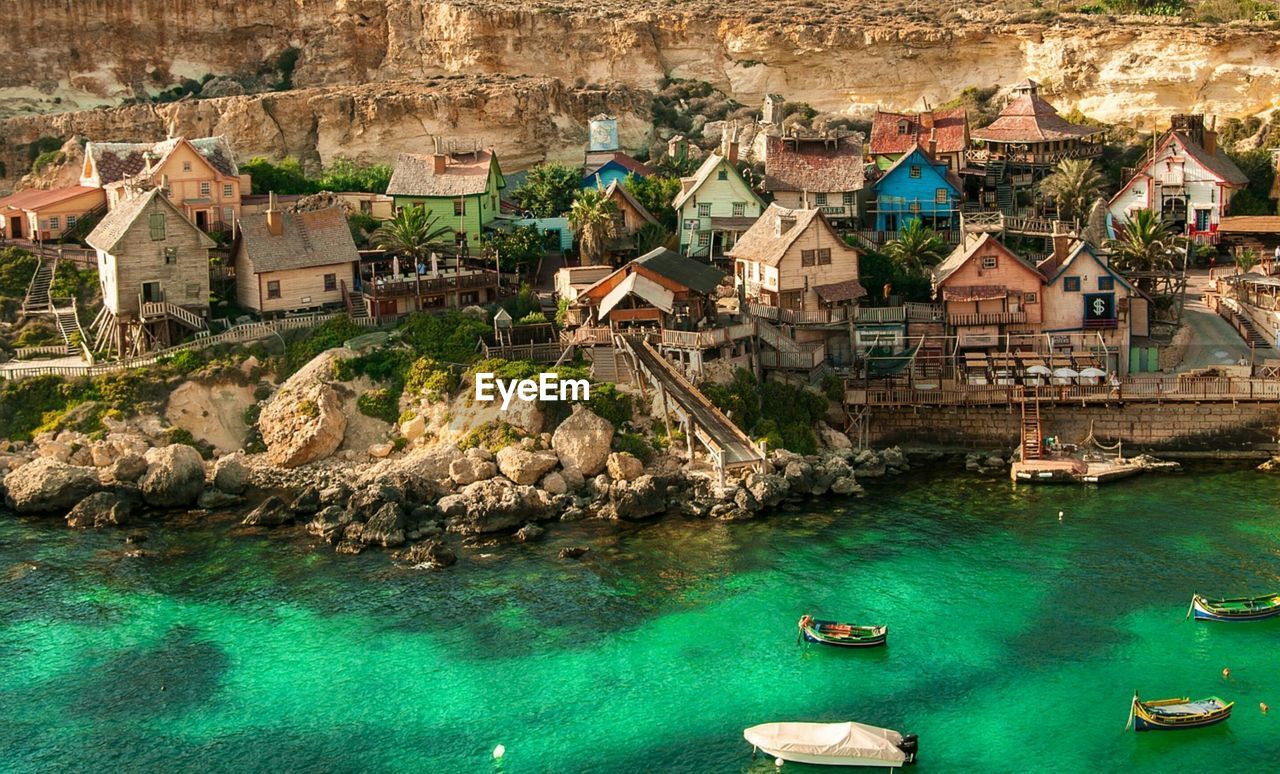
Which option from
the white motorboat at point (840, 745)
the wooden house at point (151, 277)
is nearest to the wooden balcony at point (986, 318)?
the white motorboat at point (840, 745)

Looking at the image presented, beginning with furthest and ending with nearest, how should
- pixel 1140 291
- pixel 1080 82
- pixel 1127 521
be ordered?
pixel 1080 82
pixel 1140 291
pixel 1127 521

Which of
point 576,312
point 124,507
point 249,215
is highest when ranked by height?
point 249,215

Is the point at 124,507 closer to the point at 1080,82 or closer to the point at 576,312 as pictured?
the point at 576,312

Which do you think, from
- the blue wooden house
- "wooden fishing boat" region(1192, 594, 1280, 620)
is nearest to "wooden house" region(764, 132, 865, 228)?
the blue wooden house

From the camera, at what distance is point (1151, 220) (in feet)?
258

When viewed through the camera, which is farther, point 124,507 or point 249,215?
point 249,215

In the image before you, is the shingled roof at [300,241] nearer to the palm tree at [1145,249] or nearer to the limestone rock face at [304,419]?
the limestone rock face at [304,419]

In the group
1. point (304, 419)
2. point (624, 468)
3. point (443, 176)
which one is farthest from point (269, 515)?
point (443, 176)

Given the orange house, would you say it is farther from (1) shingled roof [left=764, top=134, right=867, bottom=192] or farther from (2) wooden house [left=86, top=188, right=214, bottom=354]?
(2) wooden house [left=86, top=188, right=214, bottom=354]

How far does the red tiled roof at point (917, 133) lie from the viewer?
89.8 m

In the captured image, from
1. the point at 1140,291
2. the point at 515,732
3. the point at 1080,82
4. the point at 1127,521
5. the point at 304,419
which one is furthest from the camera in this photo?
the point at 1080,82

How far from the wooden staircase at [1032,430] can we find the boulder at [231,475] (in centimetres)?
3194

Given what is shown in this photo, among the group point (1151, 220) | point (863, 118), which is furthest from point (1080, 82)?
point (1151, 220)

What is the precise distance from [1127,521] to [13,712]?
3933cm
